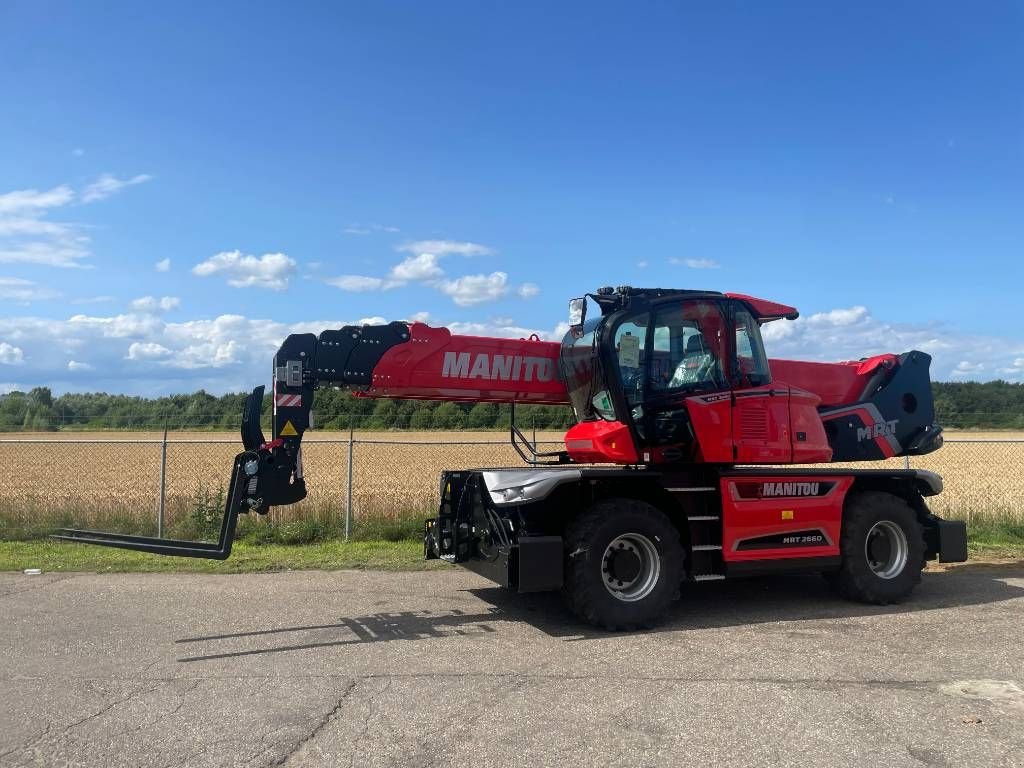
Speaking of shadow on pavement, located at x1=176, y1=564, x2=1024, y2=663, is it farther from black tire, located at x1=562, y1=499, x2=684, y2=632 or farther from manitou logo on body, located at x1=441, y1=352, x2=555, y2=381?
manitou logo on body, located at x1=441, y1=352, x2=555, y2=381

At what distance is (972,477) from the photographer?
76.1ft

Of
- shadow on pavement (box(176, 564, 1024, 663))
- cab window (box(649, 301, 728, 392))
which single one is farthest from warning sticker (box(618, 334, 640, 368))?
shadow on pavement (box(176, 564, 1024, 663))

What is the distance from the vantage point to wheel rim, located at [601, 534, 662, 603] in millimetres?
7852

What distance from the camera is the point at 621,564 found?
7891mm

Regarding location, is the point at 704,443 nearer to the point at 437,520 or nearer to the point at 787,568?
the point at 787,568

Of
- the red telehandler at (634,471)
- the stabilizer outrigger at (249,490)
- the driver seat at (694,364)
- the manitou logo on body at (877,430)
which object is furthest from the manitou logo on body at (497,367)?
the manitou logo on body at (877,430)


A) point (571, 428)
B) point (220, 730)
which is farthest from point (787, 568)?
point (220, 730)

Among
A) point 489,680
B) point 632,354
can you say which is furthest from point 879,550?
point 489,680

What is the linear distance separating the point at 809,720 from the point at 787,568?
3631 millimetres

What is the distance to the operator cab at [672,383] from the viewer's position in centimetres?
828

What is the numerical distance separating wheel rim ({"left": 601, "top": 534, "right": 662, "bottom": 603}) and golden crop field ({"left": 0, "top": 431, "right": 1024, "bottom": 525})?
4.01 meters

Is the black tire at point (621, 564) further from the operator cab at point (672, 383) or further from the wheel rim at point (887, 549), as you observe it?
the wheel rim at point (887, 549)

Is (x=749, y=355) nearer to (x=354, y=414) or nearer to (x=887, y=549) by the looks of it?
(x=887, y=549)

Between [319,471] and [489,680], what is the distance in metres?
17.8
